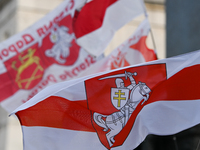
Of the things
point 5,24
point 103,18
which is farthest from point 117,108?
point 5,24

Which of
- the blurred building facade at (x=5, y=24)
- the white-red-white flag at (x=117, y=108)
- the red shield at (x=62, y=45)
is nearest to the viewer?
the white-red-white flag at (x=117, y=108)

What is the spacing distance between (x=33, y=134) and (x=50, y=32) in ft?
10.5

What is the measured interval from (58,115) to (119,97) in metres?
0.78

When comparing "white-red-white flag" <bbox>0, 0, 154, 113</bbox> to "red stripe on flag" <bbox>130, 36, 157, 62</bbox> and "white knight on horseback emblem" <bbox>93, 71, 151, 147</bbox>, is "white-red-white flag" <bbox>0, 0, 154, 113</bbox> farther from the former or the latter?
"white knight on horseback emblem" <bbox>93, 71, 151, 147</bbox>

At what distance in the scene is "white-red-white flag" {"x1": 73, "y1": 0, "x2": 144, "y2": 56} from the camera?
7000 millimetres

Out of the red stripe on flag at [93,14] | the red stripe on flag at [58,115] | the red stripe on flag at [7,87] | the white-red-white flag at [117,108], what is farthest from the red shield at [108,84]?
the red stripe on flag at [7,87]

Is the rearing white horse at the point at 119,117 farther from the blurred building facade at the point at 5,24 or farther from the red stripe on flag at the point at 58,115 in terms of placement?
the blurred building facade at the point at 5,24

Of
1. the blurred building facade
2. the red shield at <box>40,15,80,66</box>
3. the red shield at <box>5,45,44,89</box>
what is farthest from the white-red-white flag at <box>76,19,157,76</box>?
the blurred building facade

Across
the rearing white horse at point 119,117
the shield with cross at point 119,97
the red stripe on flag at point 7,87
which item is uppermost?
the red stripe on flag at point 7,87

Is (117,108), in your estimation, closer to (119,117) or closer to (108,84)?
(119,117)

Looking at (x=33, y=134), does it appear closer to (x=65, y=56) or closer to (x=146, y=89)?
(x=146, y=89)

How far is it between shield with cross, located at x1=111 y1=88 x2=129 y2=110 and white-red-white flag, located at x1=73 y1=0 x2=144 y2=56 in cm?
202

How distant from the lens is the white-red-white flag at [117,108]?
4.92 metres

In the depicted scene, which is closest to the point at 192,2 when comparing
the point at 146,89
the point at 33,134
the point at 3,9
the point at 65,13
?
the point at 65,13
